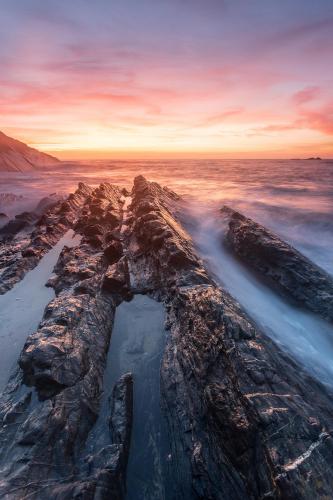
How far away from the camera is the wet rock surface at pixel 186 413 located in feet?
10.0

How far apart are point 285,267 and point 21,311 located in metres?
7.72

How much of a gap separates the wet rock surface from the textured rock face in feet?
10.5

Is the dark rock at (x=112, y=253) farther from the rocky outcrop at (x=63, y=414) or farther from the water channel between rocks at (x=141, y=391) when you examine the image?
the rocky outcrop at (x=63, y=414)

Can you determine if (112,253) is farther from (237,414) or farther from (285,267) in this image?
(237,414)

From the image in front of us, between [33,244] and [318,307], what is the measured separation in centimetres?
989

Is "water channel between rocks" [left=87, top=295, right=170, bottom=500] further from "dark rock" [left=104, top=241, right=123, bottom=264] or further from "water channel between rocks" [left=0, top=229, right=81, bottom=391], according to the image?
"dark rock" [left=104, top=241, right=123, bottom=264]

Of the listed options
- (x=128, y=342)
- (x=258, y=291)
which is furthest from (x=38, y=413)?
(x=258, y=291)

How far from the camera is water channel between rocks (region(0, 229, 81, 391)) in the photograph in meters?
5.38

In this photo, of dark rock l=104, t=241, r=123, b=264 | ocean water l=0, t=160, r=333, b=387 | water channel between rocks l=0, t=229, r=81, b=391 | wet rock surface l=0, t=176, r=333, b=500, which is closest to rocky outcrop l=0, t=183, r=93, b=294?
water channel between rocks l=0, t=229, r=81, b=391

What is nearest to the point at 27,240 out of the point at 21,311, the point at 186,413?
the point at 21,311

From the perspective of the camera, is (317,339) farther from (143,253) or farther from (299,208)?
(299,208)

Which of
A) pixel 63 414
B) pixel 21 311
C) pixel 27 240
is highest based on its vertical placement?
pixel 63 414

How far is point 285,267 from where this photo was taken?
9.22 meters

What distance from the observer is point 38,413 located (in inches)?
155
